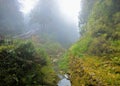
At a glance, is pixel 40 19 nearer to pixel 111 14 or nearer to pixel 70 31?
pixel 70 31

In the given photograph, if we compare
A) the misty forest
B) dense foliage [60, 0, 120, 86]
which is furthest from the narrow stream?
dense foliage [60, 0, 120, 86]

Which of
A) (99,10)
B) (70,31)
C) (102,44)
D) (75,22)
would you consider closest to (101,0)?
(99,10)

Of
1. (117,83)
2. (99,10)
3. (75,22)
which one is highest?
(75,22)

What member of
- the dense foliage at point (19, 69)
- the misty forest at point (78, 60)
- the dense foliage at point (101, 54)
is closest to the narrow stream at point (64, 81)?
the misty forest at point (78, 60)

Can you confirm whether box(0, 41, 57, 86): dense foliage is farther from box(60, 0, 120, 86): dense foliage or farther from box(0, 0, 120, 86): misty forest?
box(60, 0, 120, 86): dense foliage

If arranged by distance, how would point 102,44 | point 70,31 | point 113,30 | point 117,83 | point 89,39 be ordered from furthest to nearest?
point 70,31, point 89,39, point 113,30, point 102,44, point 117,83

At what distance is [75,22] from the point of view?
7569 centimetres

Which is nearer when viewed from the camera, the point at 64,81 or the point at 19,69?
the point at 19,69

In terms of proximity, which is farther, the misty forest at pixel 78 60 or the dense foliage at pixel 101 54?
the dense foliage at pixel 101 54

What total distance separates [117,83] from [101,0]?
21904mm

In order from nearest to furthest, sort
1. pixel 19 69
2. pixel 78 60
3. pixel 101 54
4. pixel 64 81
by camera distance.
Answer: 1. pixel 19 69
2. pixel 64 81
3. pixel 101 54
4. pixel 78 60

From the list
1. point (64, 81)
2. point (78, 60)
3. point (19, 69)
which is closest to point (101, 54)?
point (78, 60)

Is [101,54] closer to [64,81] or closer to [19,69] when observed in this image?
[64,81]

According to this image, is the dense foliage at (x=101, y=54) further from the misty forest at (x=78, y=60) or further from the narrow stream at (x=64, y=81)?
the narrow stream at (x=64, y=81)
